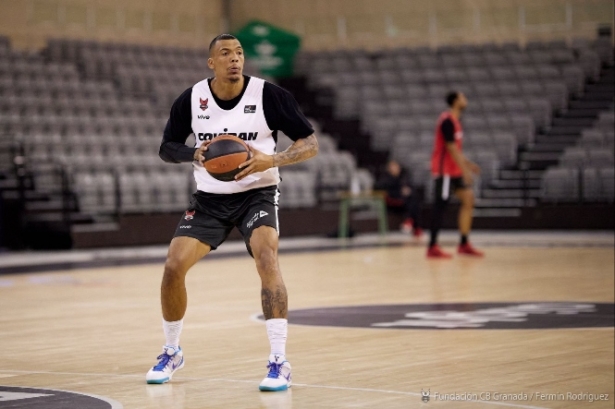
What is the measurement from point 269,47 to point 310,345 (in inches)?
788

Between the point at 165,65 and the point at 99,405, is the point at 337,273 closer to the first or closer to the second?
the point at 99,405

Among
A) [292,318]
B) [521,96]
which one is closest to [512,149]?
[521,96]

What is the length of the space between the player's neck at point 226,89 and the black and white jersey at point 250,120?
2 cm

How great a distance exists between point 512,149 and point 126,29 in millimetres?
8268

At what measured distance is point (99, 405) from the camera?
202 inches

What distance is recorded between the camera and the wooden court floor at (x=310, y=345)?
5.51 m

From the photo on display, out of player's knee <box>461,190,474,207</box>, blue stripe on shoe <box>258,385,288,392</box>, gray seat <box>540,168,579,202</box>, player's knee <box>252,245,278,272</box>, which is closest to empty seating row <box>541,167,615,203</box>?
gray seat <box>540,168,579,202</box>

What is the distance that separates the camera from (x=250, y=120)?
6.16 meters

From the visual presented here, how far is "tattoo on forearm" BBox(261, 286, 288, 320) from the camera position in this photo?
5.84 m

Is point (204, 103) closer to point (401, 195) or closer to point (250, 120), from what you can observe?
point (250, 120)

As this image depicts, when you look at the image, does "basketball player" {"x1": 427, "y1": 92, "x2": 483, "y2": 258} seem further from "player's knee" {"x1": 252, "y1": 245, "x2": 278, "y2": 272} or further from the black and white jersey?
"player's knee" {"x1": 252, "y1": 245, "x2": 278, "y2": 272}

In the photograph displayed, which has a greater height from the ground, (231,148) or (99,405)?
(231,148)

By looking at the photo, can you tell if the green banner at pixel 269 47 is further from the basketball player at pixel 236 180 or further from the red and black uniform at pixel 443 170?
the basketball player at pixel 236 180

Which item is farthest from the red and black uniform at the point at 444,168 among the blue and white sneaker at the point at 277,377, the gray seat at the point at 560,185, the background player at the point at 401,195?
the blue and white sneaker at the point at 277,377
